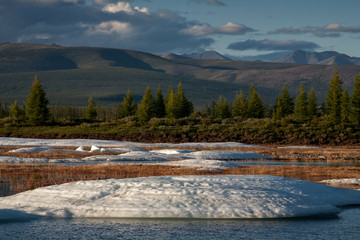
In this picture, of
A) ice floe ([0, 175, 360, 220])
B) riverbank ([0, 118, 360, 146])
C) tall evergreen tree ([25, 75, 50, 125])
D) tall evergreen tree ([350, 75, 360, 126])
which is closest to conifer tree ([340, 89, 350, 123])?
tall evergreen tree ([350, 75, 360, 126])

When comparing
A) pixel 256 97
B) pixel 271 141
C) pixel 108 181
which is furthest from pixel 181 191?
pixel 256 97

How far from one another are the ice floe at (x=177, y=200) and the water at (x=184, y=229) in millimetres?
408

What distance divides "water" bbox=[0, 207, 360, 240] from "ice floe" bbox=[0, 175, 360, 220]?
0.41 metres

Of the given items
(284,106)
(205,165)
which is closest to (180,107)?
(284,106)

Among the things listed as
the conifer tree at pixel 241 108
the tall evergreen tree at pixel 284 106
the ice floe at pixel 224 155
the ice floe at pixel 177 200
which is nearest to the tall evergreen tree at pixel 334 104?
the tall evergreen tree at pixel 284 106

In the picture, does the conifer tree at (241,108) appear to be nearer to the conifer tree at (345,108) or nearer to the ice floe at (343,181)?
the conifer tree at (345,108)

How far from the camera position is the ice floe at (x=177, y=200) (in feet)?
60.0

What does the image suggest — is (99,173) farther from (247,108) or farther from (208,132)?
(247,108)

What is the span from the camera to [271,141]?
267ft

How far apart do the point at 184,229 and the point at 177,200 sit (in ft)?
8.27

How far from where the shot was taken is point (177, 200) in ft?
62.7

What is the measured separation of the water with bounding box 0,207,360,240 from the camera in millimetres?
15734

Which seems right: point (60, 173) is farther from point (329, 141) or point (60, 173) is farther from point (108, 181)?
point (329, 141)

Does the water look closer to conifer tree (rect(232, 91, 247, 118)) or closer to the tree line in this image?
the tree line
